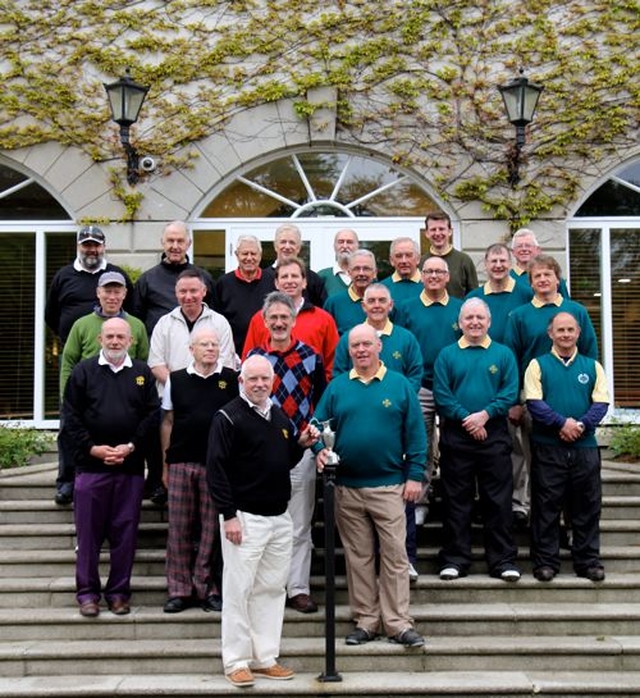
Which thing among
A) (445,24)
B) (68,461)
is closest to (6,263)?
(68,461)

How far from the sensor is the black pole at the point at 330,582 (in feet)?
17.1

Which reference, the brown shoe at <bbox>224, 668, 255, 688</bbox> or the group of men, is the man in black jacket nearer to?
the group of men

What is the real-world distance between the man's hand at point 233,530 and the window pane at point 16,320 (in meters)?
5.93

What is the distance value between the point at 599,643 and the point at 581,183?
591cm

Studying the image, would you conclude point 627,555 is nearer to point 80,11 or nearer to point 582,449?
point 582,449

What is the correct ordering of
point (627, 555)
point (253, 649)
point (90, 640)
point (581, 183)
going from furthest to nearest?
point (581, 183), point (627, 555), point (90, 640), point (253, 649)

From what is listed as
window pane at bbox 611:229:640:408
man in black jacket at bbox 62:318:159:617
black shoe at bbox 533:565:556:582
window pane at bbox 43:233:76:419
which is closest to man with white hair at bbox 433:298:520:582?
black shoe at bbox 533:565:556:582

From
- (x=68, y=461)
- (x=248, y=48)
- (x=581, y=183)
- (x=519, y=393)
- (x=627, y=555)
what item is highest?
(x=248, y=48)

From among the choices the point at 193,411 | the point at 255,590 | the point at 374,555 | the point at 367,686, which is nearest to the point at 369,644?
the point at 367,686

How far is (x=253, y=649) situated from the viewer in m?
5.34

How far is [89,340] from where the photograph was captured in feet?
21.5

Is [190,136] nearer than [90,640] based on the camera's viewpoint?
No

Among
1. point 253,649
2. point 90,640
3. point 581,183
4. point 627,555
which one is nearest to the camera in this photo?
point 253,649

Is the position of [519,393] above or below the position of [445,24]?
below
